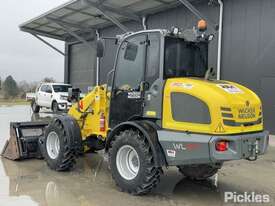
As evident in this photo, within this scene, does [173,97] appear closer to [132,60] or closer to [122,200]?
[132,60]

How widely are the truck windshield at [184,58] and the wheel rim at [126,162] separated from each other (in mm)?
1391

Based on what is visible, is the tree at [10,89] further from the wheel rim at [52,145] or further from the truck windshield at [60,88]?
the wheel rim at [52,145]

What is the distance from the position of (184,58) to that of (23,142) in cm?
417

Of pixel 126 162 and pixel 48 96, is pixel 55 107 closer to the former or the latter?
pixel 48 96

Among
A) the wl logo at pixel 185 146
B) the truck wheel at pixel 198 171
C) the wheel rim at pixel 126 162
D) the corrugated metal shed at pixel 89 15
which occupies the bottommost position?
the truck wheel at pixel 198 171

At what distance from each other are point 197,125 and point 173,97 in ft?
1.91

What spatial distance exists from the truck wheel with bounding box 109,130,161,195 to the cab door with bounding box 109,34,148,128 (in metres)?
0.46

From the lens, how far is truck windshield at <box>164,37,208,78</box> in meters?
6.04

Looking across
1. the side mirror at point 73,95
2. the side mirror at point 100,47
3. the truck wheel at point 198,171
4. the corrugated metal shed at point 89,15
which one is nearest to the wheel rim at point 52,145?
the side mirror at point 73,95

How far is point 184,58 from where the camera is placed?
20.5ft

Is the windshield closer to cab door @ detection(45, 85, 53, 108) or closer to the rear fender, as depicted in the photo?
cab door @ detection(45, 85, 53, 108)

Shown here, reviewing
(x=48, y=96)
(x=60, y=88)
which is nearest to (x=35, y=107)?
(x=48, y=96)

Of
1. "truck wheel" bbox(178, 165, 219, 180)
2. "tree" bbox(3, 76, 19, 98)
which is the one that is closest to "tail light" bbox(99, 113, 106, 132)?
"truck wheel" bbox(178, 165, 219, 180)

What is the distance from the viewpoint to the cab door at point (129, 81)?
248 inches
